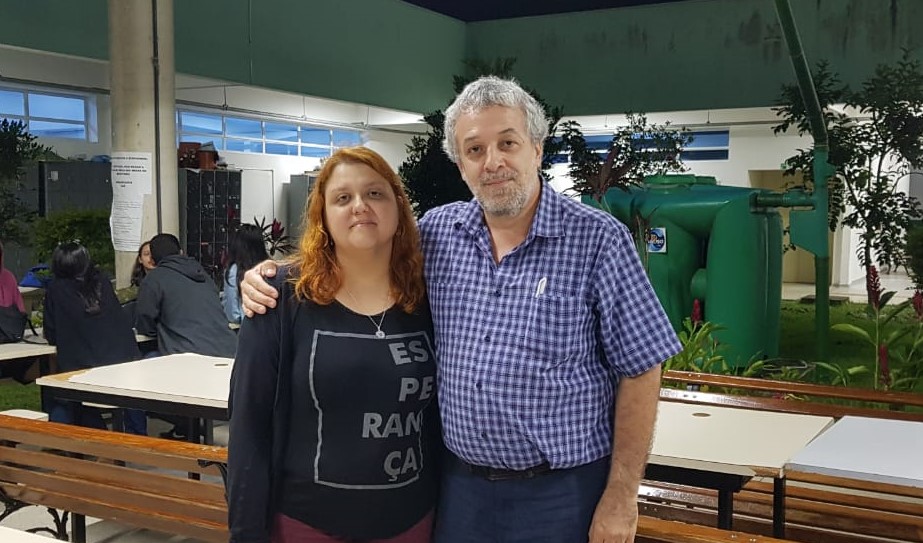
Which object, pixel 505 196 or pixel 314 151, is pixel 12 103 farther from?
pixel 505 196

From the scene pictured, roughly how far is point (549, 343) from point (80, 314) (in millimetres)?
3571

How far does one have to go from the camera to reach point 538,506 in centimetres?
172

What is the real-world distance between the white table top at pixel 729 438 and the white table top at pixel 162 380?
5.14ft

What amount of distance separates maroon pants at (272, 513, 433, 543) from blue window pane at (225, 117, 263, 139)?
11.5m

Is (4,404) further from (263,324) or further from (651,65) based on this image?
(651,65)

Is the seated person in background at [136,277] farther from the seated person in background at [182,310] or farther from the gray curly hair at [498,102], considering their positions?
the gray curly hair at [498,102]

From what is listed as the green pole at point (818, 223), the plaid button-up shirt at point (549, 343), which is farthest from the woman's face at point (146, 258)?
the green pole at point (818, 223)

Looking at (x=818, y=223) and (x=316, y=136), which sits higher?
(x=316, y=136)

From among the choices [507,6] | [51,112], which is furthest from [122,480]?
[51,112]

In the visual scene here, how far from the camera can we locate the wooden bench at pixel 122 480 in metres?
2.60

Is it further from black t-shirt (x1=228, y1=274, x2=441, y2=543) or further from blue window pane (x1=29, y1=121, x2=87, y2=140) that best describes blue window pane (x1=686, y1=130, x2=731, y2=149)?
black t-shirt (x1=228, y1=274, x2=441, y2=543)

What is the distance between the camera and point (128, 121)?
6496mm

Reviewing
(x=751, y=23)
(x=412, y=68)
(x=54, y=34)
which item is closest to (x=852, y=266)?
(x=751, y=23)

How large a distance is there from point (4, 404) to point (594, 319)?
20.2ft
